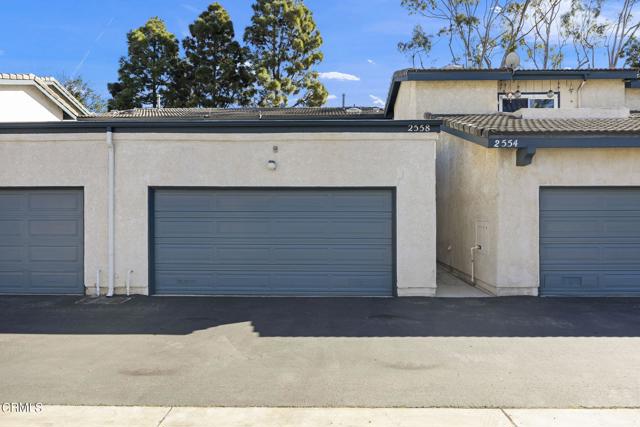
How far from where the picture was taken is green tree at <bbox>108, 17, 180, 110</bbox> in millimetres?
31703

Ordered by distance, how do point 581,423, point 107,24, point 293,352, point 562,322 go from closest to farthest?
point 581,423
point 293,352
point 562,322
point 107,24

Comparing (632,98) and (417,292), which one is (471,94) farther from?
(417,292)

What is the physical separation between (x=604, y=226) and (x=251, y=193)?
7.33 metres

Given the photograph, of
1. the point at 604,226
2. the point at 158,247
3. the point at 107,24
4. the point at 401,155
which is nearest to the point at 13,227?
the point at 158,247

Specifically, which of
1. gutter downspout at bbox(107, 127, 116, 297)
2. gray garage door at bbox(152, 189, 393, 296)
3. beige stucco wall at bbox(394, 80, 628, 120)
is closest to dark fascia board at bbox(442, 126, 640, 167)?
gray garage door at bbox(152, 189, 393, 296)

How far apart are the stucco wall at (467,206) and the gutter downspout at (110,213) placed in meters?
7.84

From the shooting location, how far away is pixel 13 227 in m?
9.92

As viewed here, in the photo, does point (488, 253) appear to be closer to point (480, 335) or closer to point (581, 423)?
point (480, 335)

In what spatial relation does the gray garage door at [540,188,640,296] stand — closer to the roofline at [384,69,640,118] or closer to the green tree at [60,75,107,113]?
the roofline at [384,69,640,118]

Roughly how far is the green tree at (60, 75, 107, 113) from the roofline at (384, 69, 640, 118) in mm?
31187

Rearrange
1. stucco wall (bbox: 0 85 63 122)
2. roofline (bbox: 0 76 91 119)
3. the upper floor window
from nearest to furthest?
1. stucco wall (bbox: 0 85 63 122)
2. roofline (bbox: 0 76 91 119)
3. the upper floor window

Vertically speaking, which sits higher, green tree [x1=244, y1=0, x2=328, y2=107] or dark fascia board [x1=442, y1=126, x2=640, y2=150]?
green tree [x1=244, y1=0, x2=328, y2=107]

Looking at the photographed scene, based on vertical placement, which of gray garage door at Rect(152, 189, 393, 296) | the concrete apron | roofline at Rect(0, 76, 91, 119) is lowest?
the concrete apron

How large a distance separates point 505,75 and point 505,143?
664 centimetres
